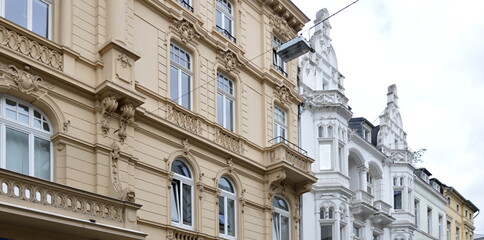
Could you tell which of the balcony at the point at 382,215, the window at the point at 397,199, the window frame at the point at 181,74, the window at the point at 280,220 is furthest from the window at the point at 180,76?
the window at the point at 397,199

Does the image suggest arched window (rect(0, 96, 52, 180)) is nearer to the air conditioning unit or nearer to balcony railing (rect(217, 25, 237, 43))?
the air conditioning unit

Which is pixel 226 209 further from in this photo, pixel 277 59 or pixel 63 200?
pixel 63 200

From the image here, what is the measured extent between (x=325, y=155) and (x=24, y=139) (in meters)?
17.1

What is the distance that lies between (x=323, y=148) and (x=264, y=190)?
285 inches

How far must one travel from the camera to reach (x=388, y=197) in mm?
38000

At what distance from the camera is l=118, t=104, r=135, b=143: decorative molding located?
59.6 ft

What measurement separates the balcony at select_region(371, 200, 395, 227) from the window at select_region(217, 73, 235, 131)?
1350 cm

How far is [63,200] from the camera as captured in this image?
1542 centimetres

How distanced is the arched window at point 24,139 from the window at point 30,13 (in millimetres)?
1991

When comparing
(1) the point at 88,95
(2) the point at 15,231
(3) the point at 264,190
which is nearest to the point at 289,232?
(3) the point at 264,190

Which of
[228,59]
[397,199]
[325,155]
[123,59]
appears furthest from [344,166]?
[123,59]

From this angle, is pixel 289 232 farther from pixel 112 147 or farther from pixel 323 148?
pixel 112 147

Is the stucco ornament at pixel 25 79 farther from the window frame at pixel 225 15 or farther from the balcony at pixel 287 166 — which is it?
the balcony at pixel 287 166

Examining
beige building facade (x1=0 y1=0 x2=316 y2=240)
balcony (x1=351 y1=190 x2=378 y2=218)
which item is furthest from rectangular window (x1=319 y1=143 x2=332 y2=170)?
beige building facade (x1=0 y1=0 x2=316 y2=240)
